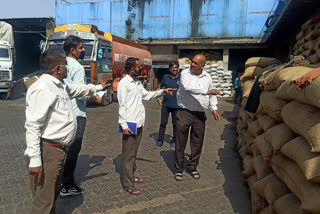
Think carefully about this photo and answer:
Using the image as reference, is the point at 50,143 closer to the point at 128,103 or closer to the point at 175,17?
the point at 128,103

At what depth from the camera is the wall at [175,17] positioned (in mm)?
17672

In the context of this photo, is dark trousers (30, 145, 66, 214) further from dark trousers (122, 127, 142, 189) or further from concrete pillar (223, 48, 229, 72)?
concrete pillar (223, 48, 229, 72)

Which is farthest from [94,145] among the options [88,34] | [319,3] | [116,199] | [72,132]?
[319,3]

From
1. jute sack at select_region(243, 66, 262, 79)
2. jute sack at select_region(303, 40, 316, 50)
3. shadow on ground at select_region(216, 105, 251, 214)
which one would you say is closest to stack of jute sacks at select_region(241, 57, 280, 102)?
jute sack at select_region(243, 66, 262, 79)

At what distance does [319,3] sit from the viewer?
8.29 m

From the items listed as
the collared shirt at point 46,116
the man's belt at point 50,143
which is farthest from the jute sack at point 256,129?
the man's belt at point 50,143

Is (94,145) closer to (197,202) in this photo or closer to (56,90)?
(197,202)

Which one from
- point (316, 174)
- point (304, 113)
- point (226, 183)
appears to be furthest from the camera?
point (226, 183)

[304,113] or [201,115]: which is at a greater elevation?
[304,113]

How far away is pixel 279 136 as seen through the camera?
2756mm

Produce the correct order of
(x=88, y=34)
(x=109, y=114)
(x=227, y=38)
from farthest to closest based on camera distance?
(x=227, y=38) < (x=88, y=34) < (x=109, y=114)

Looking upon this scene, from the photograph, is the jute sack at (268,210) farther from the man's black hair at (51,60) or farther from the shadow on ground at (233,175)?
the man's black hair at (51,60)

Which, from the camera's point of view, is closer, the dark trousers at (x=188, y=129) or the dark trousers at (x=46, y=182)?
the dark trousers at (x=46, y=182)

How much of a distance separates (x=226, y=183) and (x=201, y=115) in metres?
1.07
